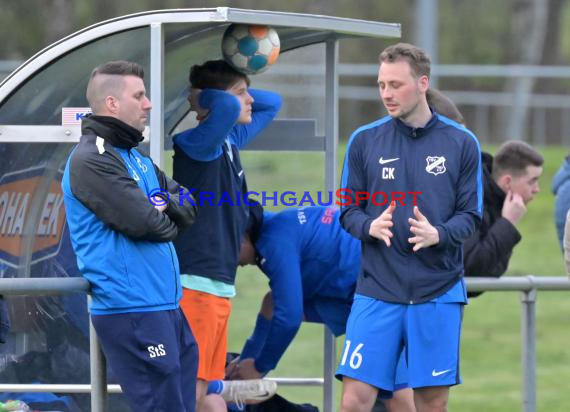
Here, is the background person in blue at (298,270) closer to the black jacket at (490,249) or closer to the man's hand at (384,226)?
the black jacket at (490,249)

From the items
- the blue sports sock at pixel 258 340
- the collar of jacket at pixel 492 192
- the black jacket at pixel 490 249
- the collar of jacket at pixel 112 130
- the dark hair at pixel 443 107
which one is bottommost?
the blue sports sock at pixel 258 340

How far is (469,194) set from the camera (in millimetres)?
5656

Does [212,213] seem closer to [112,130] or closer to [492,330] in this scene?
[112,130]

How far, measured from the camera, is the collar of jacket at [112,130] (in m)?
5.21

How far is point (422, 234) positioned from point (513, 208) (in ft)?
4.21

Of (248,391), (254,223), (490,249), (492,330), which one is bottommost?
(492,330)

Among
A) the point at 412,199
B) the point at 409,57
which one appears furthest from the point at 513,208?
the point at 409,57

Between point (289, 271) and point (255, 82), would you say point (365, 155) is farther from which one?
point (255, 82)

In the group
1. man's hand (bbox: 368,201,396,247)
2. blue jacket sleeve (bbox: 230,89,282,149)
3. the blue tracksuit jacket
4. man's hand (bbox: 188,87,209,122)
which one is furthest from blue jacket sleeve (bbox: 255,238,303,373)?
man's hand (bbox: 368,201,396,247)

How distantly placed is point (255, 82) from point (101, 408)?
272cm

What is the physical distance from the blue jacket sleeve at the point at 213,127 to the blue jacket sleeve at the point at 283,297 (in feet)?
2.37

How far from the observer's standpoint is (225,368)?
21.8ft

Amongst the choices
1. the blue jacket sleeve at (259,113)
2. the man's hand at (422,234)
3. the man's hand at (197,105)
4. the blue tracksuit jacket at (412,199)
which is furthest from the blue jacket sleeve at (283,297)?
the man's hand at (422,234)

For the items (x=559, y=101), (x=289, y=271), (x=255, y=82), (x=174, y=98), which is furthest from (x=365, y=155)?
(x=559, y=101)
